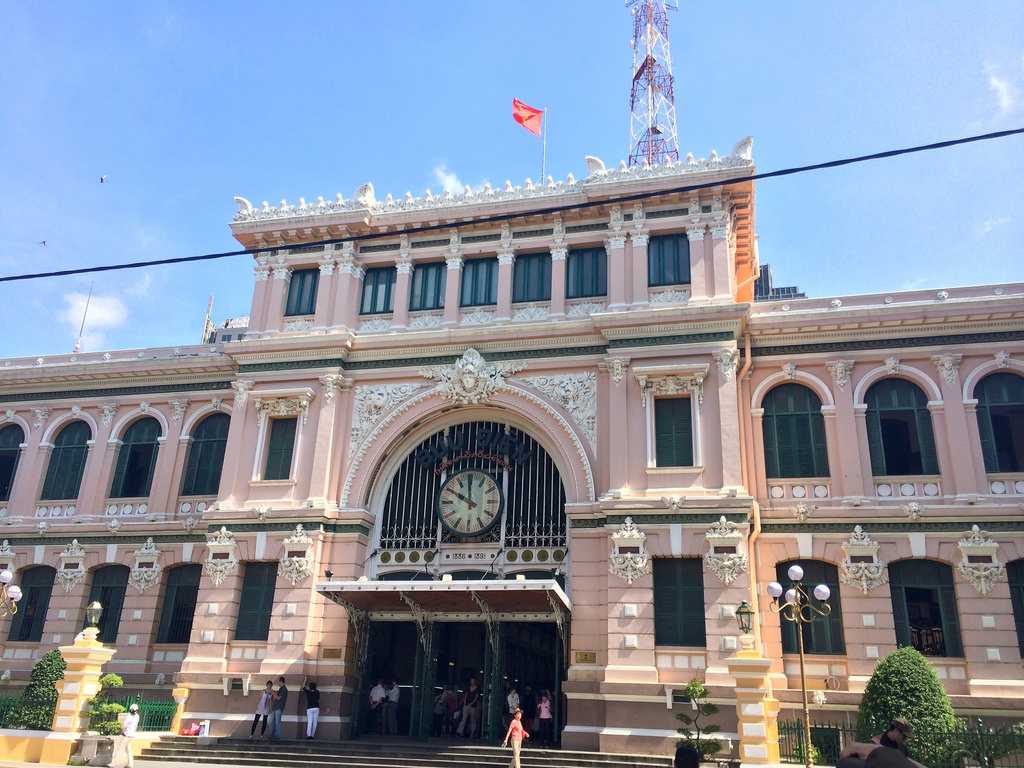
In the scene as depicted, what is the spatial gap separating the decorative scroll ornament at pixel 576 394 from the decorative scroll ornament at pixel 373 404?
4171 mm

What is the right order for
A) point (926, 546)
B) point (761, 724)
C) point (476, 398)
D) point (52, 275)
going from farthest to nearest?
point (476, 398) < point (926, 546) < point (761, 724) < point (52, 275)

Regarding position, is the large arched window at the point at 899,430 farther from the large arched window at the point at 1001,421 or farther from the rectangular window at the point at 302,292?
the rectangular window at the point at 302,292

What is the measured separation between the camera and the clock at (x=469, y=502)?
89.0 ft

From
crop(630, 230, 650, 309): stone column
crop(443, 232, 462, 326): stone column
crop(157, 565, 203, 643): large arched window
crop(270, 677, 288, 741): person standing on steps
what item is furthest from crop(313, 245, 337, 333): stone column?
crop(270, 677, 288, 741): person standing on steps

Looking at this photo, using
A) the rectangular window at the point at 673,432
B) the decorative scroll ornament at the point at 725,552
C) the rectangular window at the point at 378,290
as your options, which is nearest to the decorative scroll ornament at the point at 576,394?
the rectangular window at the point at 673,432

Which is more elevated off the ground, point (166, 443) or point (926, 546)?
point (166, 443)

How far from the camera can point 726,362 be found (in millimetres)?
25797

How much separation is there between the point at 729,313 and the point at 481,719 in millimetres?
14254

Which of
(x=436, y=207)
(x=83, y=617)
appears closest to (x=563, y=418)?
(x=436, y=207)

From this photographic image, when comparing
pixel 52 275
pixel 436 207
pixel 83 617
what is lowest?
pixel 83 617

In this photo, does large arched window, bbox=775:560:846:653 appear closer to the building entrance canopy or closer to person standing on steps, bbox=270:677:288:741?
the building entrance canopy

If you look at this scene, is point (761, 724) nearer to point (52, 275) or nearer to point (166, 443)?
point (52, 275)

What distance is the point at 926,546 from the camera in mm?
24297

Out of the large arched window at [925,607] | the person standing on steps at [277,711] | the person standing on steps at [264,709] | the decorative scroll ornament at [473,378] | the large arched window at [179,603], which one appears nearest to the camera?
the large arched window at [925,607]
